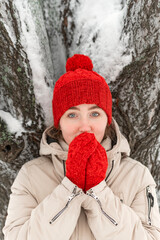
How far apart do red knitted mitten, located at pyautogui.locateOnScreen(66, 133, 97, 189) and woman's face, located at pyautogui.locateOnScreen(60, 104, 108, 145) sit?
146 mm

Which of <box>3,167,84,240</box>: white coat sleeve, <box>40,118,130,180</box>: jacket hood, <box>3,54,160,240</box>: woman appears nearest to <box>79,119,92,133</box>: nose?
<box>3,54,160,240</box>: woman

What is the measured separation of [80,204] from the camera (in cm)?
135

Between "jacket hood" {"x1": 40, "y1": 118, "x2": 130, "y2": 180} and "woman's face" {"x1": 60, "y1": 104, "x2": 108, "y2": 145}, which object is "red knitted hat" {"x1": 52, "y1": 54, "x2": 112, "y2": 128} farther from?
"jacket hood" {"x1": 40, "y1": 118, "x2": 130, "y2": 180}

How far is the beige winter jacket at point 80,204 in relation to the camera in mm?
1304

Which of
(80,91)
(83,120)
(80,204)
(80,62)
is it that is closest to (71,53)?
(80,62)

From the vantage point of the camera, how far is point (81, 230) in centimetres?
147

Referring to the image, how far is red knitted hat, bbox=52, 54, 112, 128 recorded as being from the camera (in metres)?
1.46

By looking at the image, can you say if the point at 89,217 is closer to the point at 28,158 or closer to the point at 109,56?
the point at 28,158

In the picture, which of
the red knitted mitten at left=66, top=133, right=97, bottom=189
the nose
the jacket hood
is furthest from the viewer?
the jacket hood

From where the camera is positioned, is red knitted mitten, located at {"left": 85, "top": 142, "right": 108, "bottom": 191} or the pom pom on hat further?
the pom pom on hat

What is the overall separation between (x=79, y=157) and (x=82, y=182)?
0.56 feet

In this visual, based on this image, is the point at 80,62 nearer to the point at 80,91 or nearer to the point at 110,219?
the point at 80,91

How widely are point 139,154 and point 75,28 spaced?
1285 millimetres

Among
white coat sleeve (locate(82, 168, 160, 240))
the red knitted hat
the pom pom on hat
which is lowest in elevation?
white coat sleeve (locate(82, 168, 160, 240))
